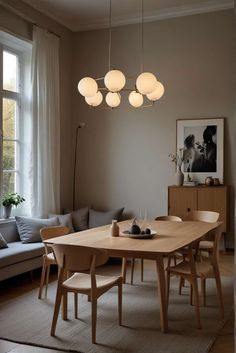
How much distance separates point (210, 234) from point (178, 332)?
1.00 meters

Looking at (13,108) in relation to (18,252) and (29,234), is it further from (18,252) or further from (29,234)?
(18,252)

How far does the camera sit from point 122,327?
3.56m

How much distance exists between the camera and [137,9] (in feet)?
21.3

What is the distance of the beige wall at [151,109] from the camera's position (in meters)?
6.39

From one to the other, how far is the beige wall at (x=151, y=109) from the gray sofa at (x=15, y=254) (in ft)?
6.02

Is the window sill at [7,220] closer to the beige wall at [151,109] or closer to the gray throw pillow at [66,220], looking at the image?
the gray throw pillow at [66,220]

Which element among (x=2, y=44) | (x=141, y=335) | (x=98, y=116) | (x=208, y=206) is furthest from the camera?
(x=98, y=116)

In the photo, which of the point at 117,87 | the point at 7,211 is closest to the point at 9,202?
the point at 7,211

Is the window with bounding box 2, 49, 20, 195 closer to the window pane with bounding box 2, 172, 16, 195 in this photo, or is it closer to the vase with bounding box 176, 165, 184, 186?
the window pane with bounding box 2, 172, 16, 195

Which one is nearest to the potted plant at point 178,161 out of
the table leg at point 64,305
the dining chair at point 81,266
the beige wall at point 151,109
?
the beige wall at point 151,109

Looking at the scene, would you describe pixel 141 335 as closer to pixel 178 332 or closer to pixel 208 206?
pixel 178 332

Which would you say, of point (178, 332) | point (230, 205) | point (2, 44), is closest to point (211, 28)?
point (230, 205)

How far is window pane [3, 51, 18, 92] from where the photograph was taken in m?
5.90

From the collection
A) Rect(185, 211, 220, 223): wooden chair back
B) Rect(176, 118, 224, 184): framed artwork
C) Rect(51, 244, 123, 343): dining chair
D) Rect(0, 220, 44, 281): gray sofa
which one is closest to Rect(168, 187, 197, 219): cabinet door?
Rect(176, 118, 224, 184): framed artwork
